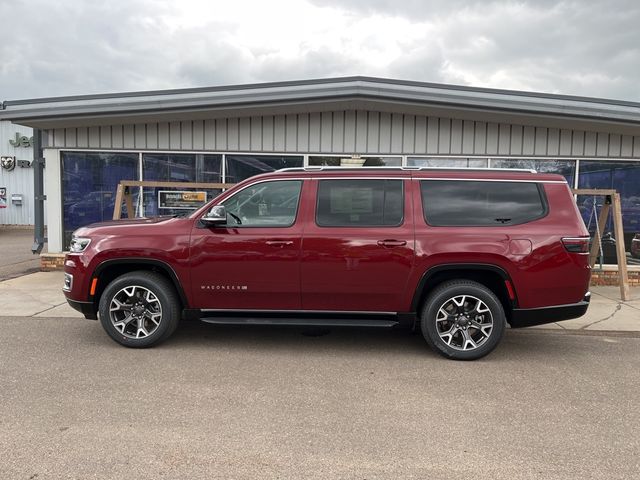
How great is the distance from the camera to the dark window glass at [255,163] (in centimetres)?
955

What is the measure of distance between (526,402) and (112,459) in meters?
3.04

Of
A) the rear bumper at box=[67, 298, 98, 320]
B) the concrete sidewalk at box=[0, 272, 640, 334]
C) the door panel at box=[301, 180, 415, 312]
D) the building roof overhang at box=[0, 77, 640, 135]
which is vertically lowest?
the concrete sidewalk at box=[0, 272, 640, 334]

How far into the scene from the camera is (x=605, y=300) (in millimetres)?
7883

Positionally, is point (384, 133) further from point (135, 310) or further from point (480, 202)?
point (135, 310)

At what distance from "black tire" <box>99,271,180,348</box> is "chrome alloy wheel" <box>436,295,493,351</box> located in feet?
8.89

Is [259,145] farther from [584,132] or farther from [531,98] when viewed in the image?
[584,132]

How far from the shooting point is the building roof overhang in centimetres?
829

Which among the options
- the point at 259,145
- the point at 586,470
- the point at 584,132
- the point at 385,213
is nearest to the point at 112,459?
the point at 586,470

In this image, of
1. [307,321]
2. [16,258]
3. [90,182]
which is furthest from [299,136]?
[16,258]

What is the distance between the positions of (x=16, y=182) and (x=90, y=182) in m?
15.1

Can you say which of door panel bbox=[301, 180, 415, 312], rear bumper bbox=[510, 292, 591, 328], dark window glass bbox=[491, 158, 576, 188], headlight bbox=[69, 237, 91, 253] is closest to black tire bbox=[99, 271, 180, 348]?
headlight bbox=[69, 237, 91, 253]

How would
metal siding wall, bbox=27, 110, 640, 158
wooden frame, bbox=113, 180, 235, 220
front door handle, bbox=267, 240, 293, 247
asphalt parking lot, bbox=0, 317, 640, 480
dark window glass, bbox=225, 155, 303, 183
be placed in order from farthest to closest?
1. dark window glass, bbox=225, 155, 303, 183
2. metal siding wall, bbox=27, 110, 640, 158
3. wooden frame, bbox=113, 180, 235, 220
4. front door handle, bbox=267, 240, 293, 247
5. asphalt parking lot, bbox=0, 317, 640, 480

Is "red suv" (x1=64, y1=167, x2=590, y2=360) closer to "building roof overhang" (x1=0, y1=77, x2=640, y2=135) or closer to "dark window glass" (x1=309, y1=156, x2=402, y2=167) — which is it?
"building roof overhang" (x1=0, y1=77, x2=640, y2=135)

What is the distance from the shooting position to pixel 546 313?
4832 millimetres
